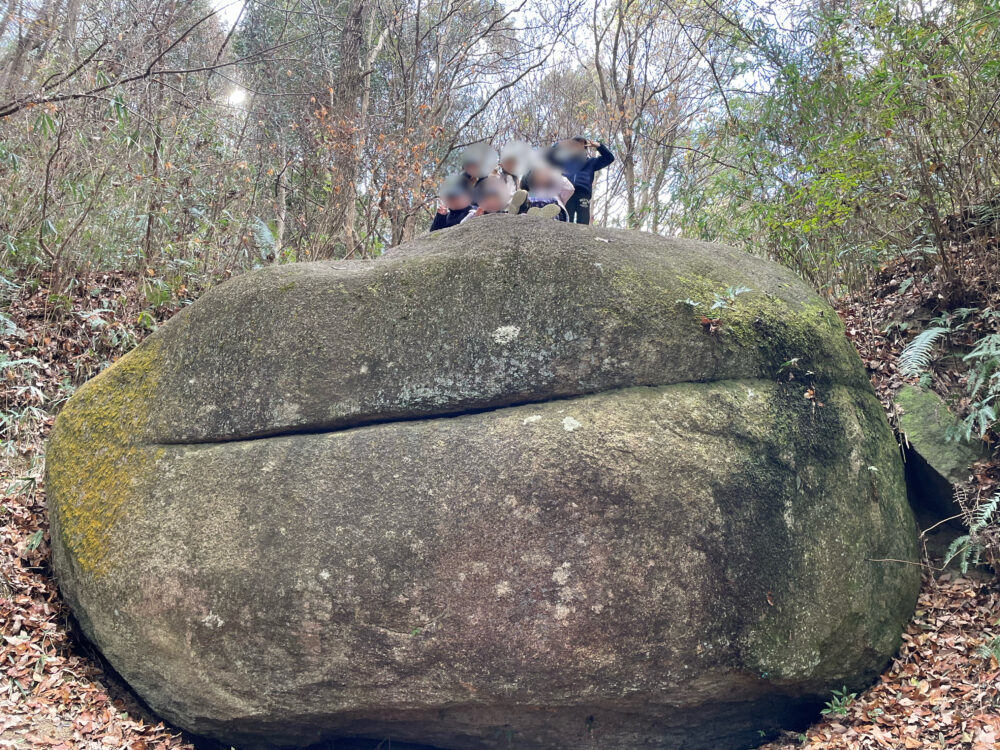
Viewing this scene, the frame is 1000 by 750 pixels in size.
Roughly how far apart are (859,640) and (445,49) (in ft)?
35.4

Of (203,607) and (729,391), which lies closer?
(203,607)

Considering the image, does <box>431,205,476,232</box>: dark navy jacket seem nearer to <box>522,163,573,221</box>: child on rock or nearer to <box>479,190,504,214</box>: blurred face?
<box>479,190,504,214</box>: blurred face

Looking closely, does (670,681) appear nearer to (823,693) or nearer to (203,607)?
(823,693)

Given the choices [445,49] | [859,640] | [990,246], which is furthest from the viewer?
[445,49]

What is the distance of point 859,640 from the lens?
402 cm

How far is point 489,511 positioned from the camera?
3.77 meters

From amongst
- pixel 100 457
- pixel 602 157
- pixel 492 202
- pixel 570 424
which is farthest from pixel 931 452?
pixel 100 457

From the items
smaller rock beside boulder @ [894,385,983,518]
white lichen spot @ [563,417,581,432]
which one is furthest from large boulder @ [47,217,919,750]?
smaller rock beside boulder @ [894,385,983,518]

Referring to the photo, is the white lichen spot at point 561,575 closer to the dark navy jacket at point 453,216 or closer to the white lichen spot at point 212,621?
the white lichen spot at point 212,621

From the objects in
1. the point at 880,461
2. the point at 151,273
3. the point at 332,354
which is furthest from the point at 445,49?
the point at 880,461

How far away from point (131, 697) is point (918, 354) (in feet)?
19.0

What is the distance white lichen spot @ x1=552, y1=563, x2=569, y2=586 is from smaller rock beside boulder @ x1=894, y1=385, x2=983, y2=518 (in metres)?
2.93

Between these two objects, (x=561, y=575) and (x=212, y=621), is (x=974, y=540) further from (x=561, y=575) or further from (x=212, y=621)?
(x=212, y=621)

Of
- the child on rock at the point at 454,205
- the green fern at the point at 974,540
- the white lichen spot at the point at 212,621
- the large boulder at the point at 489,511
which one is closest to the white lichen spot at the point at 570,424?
the large boulder at the point at 489,511
